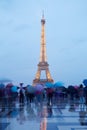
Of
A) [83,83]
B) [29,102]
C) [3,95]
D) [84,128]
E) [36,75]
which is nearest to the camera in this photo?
[84,128]

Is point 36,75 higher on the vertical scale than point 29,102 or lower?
higher

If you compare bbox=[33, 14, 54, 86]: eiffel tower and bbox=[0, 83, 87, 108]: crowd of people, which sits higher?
bbox=[33, 14, 54, 86]: eiffel tower

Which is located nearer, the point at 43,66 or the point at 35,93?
the point at 35,93

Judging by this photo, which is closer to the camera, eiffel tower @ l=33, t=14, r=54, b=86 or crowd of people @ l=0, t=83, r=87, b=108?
crowd of people @ l=0, t=83, r=87, b=108

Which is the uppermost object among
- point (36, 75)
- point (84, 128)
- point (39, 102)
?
point (36, 75)

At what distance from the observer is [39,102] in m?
25.8

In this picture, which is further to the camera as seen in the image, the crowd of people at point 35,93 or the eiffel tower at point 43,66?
the eiffel tower at point 43,66

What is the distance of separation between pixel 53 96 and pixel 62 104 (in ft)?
7.24

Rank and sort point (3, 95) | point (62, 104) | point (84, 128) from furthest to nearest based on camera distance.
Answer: point (62, 104) → point (3, 95) → point (84, 128)

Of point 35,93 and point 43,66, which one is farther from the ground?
point 43,66

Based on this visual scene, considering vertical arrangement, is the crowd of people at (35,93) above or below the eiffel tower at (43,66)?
below

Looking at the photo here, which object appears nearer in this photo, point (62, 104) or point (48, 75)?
point (62, 104)

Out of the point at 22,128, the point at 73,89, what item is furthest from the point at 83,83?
the point at 22,128

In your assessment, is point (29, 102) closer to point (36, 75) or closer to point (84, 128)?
point (84, 128)
